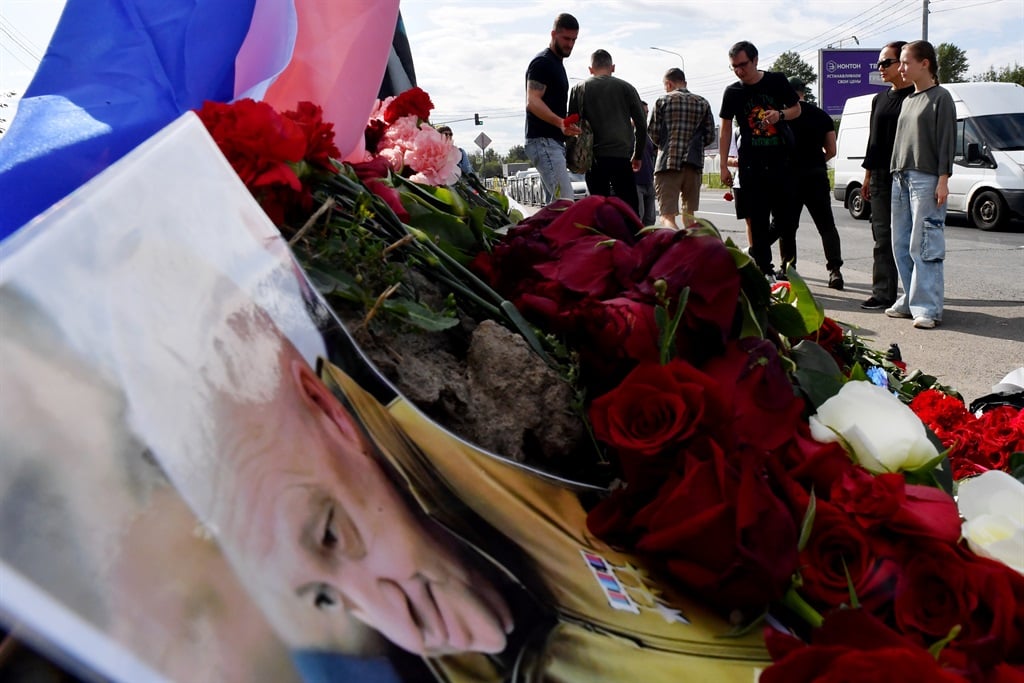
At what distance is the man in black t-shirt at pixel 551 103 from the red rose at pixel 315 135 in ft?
15.9

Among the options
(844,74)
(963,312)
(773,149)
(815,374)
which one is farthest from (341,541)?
(844,74)

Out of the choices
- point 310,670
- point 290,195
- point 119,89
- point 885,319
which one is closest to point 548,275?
point 290,195

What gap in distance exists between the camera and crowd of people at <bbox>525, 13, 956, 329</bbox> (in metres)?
5.78

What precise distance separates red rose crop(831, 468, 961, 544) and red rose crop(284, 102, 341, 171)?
70 cm

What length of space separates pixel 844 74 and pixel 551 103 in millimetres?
32294

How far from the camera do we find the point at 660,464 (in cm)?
84

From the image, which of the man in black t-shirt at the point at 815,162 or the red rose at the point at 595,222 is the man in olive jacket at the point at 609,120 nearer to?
the man in black t-shirt at the point at 815,162

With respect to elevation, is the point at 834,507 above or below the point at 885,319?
above

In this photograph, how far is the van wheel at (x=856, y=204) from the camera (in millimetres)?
16141

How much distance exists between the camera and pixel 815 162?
738cm

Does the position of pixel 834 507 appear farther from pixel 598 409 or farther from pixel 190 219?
pixel 190 219

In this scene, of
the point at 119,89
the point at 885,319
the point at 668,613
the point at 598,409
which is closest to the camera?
the point at 668,613

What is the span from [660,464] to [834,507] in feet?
0.55

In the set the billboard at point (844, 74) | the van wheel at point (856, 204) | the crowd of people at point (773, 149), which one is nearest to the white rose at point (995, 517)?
the crowd of people at point (773, 149)
